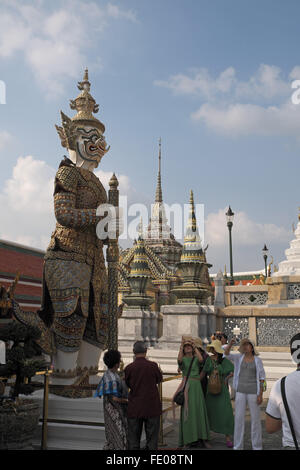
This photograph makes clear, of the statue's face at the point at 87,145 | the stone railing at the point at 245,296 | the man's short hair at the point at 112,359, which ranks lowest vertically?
the man's short hair at the point at 112,359

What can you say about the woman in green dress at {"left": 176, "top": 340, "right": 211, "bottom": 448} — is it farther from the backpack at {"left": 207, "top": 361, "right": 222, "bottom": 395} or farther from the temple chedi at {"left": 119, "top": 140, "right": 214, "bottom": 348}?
the temple chedi at {"left": 119, "top": 140, "right": 214, "bottom": 348}

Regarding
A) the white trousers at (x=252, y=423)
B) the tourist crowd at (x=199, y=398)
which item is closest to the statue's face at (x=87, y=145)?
the tourist crowd at (x=199, y=398)

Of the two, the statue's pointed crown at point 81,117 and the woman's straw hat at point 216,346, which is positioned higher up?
the statue's pointed crown at point 81,117

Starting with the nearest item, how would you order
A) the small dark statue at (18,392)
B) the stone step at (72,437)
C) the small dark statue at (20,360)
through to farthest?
the small dark statue at (18,392)
the small dark statue at (20,360)
the stone step at (72,437)

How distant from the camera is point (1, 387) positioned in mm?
5082

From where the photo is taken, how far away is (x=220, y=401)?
19.8 ft

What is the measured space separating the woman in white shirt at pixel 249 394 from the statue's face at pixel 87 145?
12.7 feet

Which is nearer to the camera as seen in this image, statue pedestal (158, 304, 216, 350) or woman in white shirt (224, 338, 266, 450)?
woman in white shirt (224, 338, 266, 450)

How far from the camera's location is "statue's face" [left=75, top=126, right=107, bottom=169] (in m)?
7.18

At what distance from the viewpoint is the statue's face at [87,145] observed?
718cm

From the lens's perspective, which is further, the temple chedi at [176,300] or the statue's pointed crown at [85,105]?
the temple chedi at [176,300]

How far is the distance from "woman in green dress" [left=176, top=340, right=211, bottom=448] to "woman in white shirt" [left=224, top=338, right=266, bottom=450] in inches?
17.9

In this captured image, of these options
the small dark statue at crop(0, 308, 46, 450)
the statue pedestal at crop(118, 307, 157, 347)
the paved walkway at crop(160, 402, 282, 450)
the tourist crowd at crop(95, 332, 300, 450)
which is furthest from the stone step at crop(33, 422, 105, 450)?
the statue pedestal at crop(118, 307, 157, 347)

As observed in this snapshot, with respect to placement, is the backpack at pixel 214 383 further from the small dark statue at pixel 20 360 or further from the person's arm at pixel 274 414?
the person's arm at pixel 274 414
